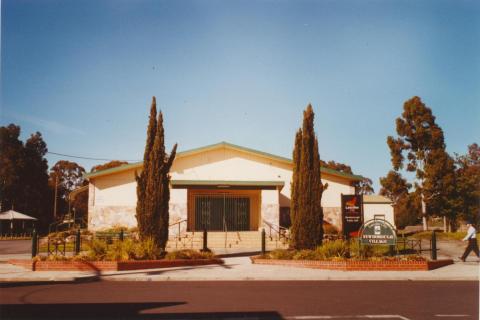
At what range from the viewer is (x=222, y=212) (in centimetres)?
2814

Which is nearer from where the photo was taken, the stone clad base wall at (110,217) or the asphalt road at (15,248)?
the asphalt road at (15,248)

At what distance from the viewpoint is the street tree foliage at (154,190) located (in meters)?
15.0

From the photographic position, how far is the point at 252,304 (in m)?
8.11

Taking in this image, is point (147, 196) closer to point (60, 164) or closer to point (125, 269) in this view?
point (125, 269)

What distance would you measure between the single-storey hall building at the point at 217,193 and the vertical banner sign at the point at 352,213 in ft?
26.8

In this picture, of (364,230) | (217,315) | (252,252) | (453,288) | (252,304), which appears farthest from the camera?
(252,252)

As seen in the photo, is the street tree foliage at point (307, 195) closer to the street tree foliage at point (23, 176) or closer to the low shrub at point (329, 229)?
the low shrub at point (329, 229)

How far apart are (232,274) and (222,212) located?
51.7ft

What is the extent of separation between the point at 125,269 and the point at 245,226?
15654 mm

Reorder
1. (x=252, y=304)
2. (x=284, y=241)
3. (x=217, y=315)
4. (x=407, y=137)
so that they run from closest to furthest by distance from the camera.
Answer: (x=217, y=315) → (x=252, y=304) → (x=284, y=241) → (x=407, y=137)

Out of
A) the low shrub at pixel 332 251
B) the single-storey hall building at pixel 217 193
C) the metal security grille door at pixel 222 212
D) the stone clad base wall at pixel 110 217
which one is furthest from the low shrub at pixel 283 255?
the stone clad base wall at pixel 110 217

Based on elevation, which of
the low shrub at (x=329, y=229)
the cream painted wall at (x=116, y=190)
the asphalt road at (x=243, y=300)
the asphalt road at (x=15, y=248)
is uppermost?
the cream painted wall at (x=116, y=190)

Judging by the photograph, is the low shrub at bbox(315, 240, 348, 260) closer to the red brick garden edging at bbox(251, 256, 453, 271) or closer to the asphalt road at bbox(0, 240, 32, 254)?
the red brick garden edging at bbox(251, 256, 453, 271)

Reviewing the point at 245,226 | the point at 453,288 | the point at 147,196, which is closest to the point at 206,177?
the point at 245,226
